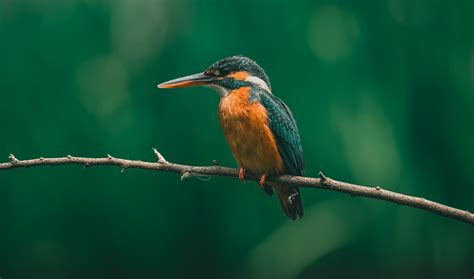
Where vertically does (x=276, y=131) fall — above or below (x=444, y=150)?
above

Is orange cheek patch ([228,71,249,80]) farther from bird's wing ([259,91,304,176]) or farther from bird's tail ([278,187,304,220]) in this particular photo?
bird's tail ([278,187,304,220])

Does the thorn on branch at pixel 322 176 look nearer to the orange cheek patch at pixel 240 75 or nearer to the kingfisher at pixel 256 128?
the kingfisher at pixel 256 128

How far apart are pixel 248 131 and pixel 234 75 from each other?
18 cm

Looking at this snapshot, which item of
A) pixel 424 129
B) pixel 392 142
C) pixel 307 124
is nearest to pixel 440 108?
pixel 424 129

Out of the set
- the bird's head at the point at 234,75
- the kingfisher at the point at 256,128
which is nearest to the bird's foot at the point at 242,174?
the kingfisher at the point at 256,128

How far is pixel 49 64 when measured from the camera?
3.07m

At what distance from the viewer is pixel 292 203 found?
1.90 metres

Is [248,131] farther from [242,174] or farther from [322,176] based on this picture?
[322,176]

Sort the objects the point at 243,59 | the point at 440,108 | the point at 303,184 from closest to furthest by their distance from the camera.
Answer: the point at 303,184 < the point at 243,59 < the point at 440,108

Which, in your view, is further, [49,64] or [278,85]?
[49,64]

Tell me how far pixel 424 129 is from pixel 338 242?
749mm

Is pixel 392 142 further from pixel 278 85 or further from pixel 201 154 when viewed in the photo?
pixel 201 154

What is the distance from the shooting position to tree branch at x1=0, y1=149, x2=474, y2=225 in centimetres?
132

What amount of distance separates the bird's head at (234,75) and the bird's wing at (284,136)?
7cm
